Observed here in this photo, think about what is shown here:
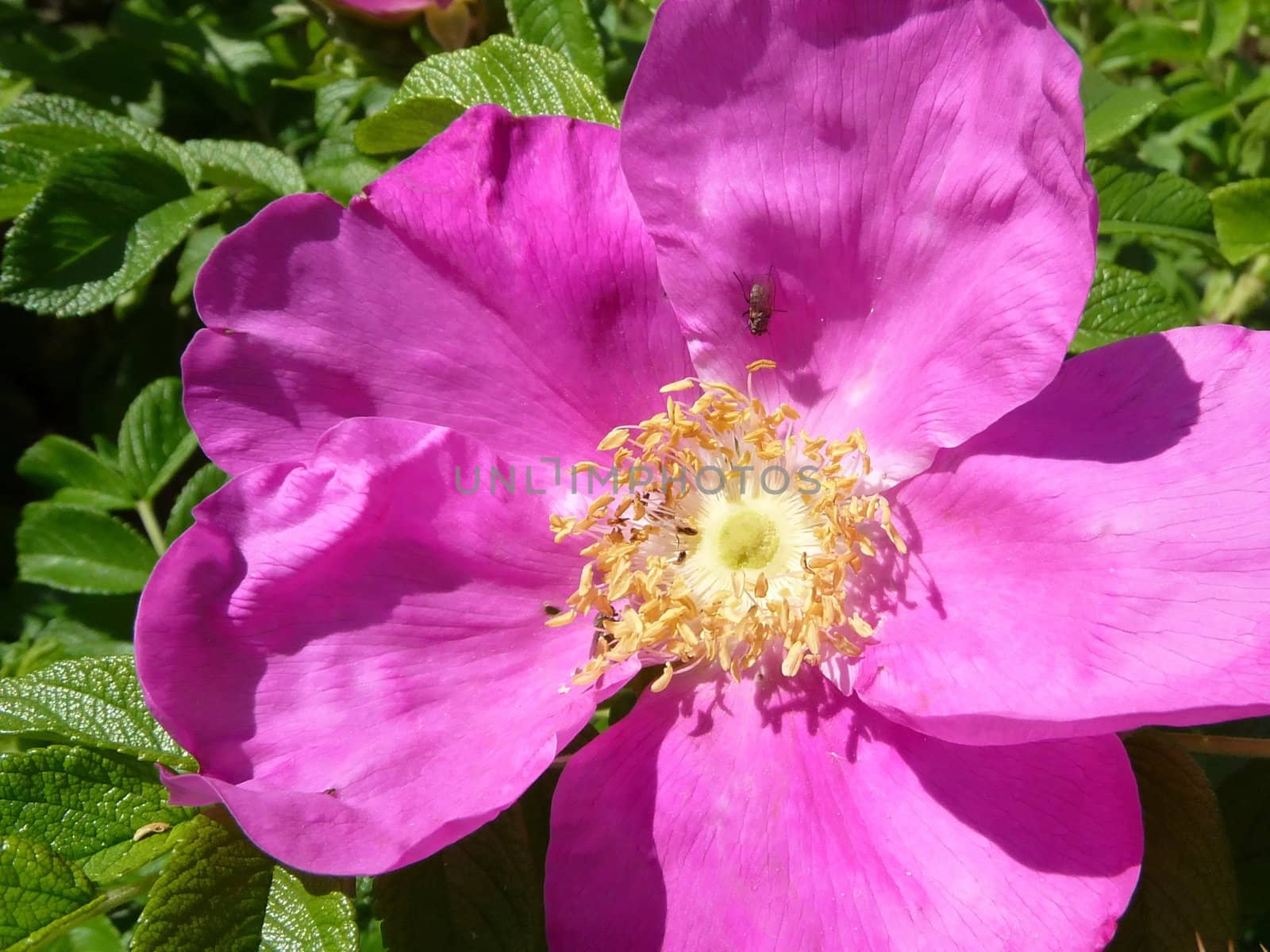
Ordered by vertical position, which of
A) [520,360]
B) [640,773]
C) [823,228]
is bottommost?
[640,773]

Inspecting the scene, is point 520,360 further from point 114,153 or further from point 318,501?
point 114,153

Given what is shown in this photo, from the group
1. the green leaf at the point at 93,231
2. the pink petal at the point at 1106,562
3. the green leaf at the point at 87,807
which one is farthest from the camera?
the green leaf at the point at 93,231

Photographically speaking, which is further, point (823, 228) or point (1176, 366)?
point (823, 228)

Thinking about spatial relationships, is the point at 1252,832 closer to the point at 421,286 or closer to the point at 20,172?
the point at 421,286

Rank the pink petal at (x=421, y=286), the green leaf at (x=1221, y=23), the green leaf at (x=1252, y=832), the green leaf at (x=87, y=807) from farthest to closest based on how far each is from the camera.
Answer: the green leaf at (x=1221, y=23) < the green leaf at (x=1252, y=832) < the pink petal at (x=421, y=286) < the green leaf at (x=87, y=807)

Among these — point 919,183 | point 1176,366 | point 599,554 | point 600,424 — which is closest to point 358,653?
point 599,554

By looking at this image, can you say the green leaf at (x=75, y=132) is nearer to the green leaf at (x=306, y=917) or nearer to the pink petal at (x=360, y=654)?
the pink petal at (x=360, y=654)

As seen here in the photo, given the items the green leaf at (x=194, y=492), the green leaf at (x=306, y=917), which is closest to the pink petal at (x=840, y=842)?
the green leaf at (x=306, y=917)
